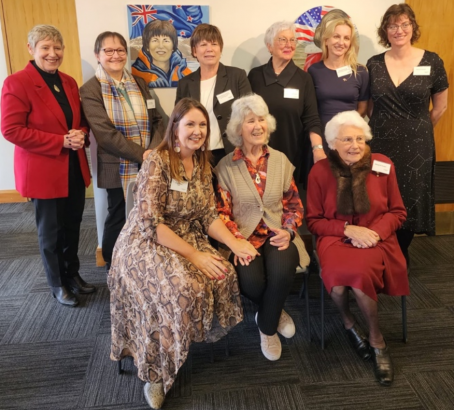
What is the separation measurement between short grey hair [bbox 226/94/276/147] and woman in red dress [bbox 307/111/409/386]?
0.38m

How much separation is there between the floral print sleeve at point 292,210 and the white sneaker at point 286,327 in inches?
20.9

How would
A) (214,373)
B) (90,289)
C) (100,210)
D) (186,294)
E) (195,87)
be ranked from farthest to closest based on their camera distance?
1. (100,210)
2. (90,289)
3. (195,87)
4. (214,373)
5. (186,294)

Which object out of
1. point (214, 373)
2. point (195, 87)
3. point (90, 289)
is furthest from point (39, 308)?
point (195, 87)

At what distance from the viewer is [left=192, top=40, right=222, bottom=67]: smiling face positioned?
8.82 feet

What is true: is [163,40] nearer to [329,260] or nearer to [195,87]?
[195,87]

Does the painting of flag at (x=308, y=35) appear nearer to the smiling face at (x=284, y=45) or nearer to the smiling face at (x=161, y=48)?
the smiling face at (x=284, y=45)

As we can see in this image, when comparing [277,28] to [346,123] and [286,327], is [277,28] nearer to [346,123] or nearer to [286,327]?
[346,123]

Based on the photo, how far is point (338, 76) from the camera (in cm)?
285

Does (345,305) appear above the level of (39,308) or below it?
above

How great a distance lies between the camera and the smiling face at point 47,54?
2.42 m

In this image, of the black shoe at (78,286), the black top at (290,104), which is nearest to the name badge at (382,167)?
the black top at (290,104)

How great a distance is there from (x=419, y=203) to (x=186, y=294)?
190cm

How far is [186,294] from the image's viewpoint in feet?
6.18

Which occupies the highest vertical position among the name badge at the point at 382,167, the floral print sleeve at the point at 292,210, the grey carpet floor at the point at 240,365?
the name badge at the point at 382,167
